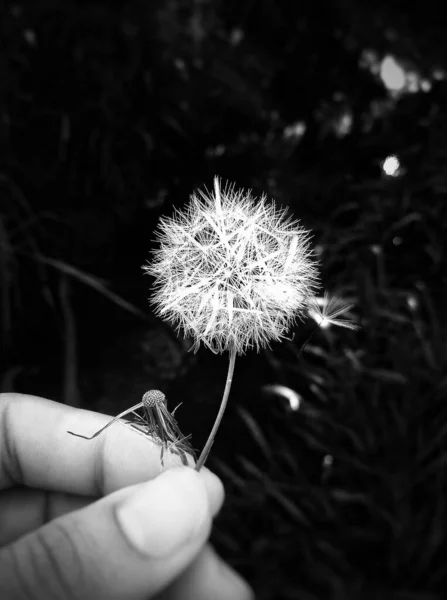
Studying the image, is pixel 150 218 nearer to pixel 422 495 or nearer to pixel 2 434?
pixel 2 434

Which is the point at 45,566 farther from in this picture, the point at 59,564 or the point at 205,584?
the point at 205,584

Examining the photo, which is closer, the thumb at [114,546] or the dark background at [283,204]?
the thumb at [114,546]

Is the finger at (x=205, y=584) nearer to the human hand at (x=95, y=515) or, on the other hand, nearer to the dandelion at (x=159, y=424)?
the human hand at (x=95, y=515)

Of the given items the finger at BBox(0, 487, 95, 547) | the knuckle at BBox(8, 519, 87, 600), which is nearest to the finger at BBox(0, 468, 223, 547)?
the finger at BBox(0, 487, 95, 547)

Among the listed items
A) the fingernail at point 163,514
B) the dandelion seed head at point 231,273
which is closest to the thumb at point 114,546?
the fingernail at point 163,514

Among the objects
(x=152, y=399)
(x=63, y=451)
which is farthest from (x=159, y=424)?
(x=63, y=451)

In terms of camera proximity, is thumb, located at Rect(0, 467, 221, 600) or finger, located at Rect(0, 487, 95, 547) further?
finger, located at Rect(0, 487, 95, 547)

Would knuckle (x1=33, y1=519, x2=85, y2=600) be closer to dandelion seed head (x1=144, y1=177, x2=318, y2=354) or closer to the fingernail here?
the fingernail

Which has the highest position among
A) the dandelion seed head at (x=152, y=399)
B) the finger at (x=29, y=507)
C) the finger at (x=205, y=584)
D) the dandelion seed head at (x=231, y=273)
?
the dandelion seed head at (x=231, y=273)

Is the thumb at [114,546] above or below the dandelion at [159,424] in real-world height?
below
